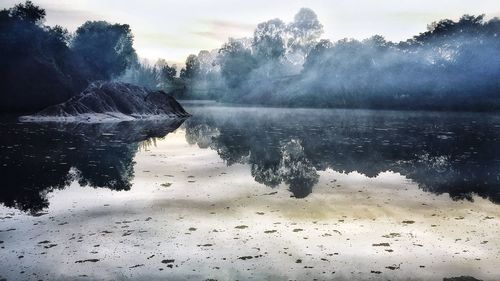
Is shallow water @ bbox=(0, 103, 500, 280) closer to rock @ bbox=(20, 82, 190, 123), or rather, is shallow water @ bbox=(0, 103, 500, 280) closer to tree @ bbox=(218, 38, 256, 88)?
rock @ bbox=(20, 82, 190, 123)

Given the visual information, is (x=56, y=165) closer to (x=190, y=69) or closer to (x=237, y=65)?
(x=237, y=65)

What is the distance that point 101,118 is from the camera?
44594 mm

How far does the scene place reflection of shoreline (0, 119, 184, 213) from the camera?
1239cm

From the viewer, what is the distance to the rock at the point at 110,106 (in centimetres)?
4300

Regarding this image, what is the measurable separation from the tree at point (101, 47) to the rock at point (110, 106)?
45.7 meters

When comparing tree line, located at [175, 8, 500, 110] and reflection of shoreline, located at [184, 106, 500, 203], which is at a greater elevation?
tree line, located at [175, 8, 500, 110]

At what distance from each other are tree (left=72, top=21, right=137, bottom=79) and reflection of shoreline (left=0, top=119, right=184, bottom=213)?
73.6 meters

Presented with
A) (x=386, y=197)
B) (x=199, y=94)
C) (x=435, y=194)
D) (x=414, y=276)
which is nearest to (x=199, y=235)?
(x=414, y=276)

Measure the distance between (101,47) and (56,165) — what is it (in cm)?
8726

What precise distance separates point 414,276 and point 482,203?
6425mm

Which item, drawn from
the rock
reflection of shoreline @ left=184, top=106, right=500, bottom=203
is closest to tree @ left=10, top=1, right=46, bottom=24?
the rock

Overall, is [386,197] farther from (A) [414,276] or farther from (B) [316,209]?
(A) [414,276]

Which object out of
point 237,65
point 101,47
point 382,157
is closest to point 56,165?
point 382,157

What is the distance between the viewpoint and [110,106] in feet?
153
